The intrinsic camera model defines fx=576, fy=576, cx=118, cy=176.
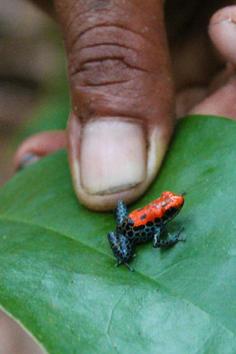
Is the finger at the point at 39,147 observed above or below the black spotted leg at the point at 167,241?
below

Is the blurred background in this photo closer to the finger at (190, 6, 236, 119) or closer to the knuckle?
the finger at (190, 6, 236, 119)

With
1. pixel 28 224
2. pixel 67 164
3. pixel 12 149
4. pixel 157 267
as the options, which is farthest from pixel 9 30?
pixel 157 267

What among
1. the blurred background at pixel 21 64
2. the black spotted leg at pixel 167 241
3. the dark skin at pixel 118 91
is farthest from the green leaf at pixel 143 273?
the blurred background at pixel 21 64

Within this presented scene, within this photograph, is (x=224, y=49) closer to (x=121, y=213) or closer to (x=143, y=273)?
(x=121, y=213)

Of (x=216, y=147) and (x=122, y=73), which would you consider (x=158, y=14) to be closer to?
(x=122, y=73)

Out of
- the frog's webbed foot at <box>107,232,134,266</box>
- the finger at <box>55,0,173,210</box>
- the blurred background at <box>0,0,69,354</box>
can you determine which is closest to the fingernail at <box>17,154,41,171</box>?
the finger at <box>55,0,173,210</box>

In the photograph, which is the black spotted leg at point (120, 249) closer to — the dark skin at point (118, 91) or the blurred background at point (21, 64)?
the dark skin at point (118, 91)
